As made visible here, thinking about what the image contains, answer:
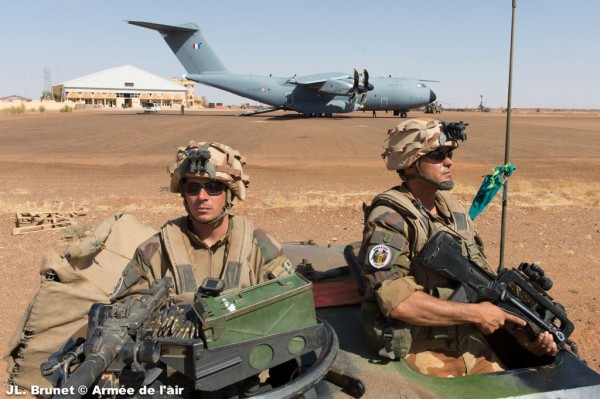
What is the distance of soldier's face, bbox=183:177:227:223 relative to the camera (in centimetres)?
301

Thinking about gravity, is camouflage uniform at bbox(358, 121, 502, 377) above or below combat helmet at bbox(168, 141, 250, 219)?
below

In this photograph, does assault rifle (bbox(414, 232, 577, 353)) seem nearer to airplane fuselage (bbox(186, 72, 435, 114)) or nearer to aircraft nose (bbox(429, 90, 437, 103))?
airplane fuselage (bbox(186, 72, 435, 114))

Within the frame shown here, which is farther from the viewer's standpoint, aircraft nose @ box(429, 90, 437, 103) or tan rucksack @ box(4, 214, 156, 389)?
aircraft nose @ box(429, 90, 437, 103)

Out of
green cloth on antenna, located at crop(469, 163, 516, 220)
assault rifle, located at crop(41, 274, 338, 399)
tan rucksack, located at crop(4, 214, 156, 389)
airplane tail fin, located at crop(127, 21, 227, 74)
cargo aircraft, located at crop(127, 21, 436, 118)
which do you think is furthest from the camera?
airplane tail fin, located at crop(127, 21, 227, 74)

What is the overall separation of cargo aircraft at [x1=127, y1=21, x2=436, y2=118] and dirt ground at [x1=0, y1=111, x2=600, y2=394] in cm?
1961

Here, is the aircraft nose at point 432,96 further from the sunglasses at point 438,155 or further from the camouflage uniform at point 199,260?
the camouflage uniform at point 199,260

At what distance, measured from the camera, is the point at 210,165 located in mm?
2965

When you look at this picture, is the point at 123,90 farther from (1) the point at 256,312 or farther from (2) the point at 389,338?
(1) the point at 256,312

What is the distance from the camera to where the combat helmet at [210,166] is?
2922 millimetres

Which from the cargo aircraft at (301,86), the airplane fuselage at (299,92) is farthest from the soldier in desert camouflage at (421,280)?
the airplane fuselage at (299,92)

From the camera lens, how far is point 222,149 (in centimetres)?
320

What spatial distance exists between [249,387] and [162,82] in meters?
110

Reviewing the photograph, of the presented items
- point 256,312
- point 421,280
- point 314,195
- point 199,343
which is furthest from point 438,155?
point 314,195

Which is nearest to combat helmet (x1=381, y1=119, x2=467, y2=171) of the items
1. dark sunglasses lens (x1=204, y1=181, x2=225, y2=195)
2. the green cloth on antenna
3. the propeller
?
dark sunglasses lens (x1=204, y1=181, x2=225, y2=195)
